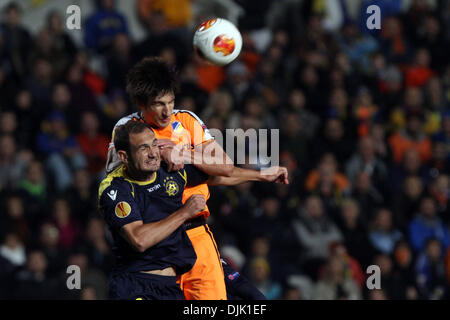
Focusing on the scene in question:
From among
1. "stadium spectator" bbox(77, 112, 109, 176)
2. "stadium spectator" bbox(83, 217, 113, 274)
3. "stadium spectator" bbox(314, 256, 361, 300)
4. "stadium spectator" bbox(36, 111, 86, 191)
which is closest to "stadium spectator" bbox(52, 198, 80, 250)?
"stadium spectator" bbox(83, 217, 113, 274)

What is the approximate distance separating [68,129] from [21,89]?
0.86 meters

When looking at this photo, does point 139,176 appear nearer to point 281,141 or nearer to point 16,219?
point 16,219

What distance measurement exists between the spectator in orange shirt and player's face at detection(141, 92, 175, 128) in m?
6.21

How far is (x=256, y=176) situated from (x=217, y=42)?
3.59 ft

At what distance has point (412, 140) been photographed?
37.1 feet

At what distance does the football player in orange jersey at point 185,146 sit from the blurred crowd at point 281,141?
3.01 m

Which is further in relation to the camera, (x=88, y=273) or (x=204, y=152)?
(x=88, y=273)

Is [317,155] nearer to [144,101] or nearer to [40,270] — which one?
[40,270]

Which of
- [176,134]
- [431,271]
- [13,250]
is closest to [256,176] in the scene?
[176,134]

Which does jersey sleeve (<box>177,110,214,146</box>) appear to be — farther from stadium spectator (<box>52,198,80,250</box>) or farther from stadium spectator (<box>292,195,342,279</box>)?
Answer: stadium spectator (<box>292,195,342,279</box>)

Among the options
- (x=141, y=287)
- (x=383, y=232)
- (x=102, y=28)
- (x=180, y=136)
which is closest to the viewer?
(x=141, y=287)

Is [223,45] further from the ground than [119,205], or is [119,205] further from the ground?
[223,45]

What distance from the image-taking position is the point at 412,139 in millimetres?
11320
